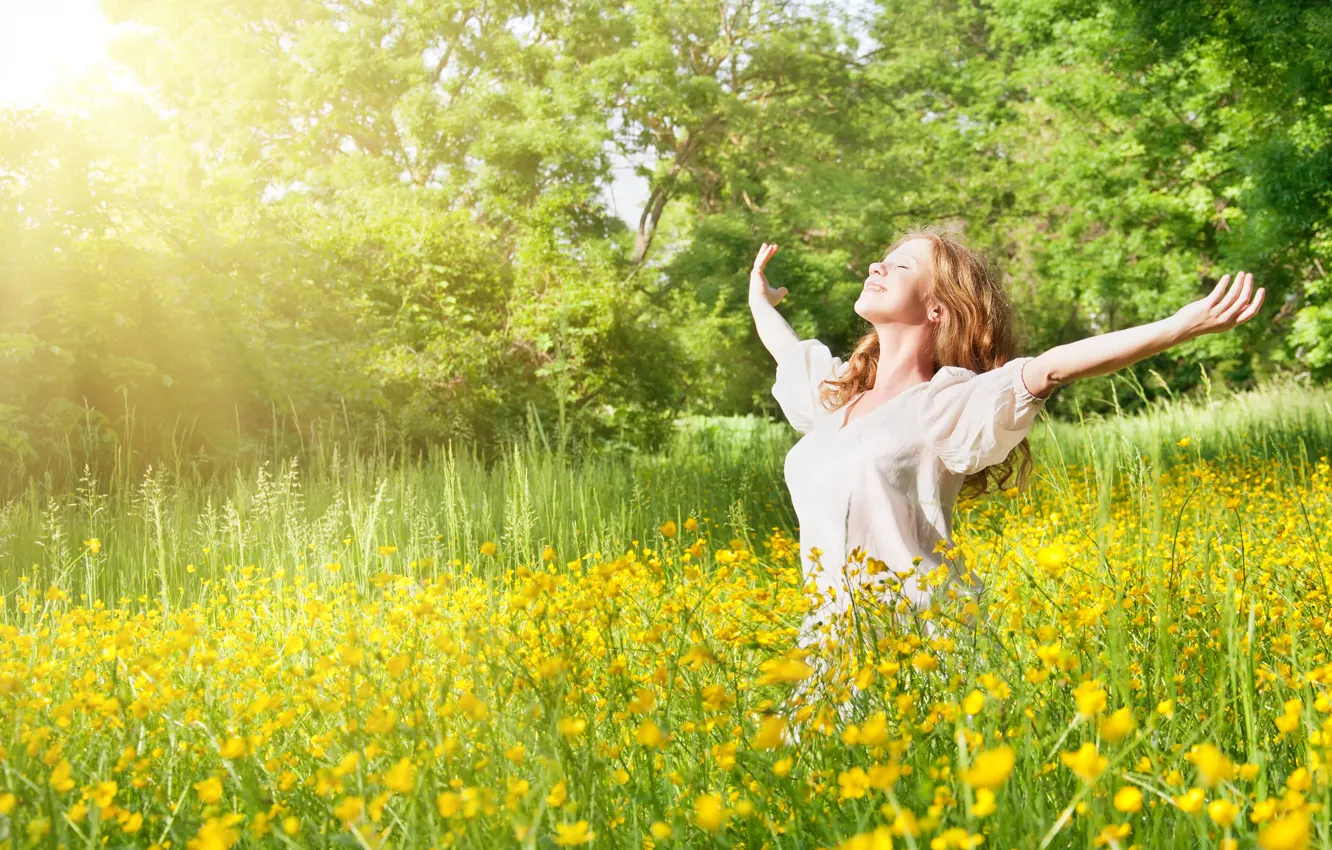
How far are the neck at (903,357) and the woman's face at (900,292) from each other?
25 mm

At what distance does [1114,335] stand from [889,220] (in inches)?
768

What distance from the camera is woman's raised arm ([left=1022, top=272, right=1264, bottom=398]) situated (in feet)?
6.64

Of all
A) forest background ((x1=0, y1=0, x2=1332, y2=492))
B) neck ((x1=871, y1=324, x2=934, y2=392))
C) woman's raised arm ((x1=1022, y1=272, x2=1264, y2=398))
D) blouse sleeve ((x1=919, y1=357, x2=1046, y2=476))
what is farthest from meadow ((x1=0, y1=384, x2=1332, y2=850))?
forest background ((x1=0, y1=0, x2=1332, y2=492))

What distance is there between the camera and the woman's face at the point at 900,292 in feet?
9.14

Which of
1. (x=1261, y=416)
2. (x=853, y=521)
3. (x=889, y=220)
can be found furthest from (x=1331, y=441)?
(x=889, y=220)

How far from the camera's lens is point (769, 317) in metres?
3.31

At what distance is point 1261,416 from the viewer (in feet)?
33.0

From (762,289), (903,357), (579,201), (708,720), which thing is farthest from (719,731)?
(579,201)

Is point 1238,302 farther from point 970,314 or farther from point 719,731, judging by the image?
point 719,731

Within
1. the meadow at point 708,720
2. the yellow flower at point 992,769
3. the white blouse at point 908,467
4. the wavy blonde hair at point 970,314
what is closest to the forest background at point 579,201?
the wavy blonde hair at point 970,314

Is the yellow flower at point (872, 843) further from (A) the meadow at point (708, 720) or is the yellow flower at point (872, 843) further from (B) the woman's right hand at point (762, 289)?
(B) the woman's right hand at point (762, 289)

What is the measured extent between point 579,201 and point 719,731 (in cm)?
1475

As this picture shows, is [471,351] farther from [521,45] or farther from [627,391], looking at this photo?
[521,45]

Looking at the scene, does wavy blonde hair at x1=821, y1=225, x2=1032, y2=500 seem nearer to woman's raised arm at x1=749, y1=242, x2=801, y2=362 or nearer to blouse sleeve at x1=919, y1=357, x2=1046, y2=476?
blouse sleeve at x1=919, y1=357, x2=1046, y2=476
